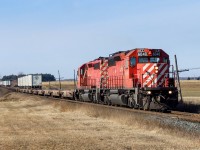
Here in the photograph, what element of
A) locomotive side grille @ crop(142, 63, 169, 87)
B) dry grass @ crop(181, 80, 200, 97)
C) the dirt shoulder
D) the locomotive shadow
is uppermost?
locomotive side grille @ crop(142, 63, 169, 87)

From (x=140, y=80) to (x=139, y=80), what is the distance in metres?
0.15

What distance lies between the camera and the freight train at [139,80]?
22.4m

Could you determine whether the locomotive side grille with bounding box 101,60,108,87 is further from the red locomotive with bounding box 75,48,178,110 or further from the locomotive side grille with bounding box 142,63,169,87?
the locomotive side grille with bounding box 142,63,169,87

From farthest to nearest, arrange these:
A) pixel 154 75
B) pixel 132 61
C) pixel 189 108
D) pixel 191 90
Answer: pixel 191 90 < pixel 189 108 < pixel 132 61 < pixel 154 75

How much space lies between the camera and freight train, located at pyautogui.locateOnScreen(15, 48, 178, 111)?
73.4ft

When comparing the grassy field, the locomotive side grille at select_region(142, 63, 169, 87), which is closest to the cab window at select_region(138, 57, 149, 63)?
the locomotive side grille at select_region(142, 63, 169, 87)

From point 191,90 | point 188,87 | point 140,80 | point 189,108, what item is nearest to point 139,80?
point 140,80

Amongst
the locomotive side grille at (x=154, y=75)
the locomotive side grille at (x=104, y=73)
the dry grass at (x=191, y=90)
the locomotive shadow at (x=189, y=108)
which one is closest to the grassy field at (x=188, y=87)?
the dry grass at (x=191, y=90)

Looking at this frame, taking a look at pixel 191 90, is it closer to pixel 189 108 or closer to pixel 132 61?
pixel 189 108

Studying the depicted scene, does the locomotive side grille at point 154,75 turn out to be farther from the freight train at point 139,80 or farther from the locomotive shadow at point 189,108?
the locomotive shadow at point 189,108

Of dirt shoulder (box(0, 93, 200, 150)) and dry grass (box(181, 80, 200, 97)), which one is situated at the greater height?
dry grass (box(181, 80, 200, 97))

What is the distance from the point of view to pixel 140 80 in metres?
23.9

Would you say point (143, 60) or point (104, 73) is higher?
point (143, 60)

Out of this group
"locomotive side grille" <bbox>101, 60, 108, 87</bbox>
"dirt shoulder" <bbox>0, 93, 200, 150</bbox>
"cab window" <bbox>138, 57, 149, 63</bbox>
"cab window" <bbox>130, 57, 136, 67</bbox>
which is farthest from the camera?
"locomotive side grille" <bbox>101, 60, 108, 87</bbox>
